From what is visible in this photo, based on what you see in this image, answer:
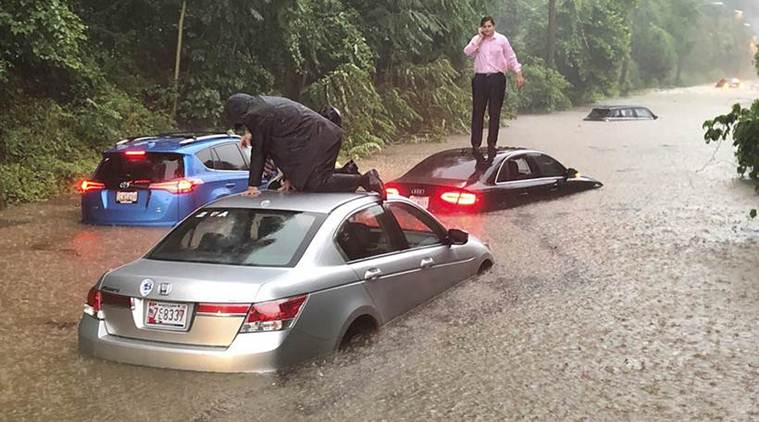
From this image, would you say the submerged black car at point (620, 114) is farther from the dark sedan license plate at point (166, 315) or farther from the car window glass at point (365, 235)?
the dark sedan license plate at point (166, 315)

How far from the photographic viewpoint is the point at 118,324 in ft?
16.4

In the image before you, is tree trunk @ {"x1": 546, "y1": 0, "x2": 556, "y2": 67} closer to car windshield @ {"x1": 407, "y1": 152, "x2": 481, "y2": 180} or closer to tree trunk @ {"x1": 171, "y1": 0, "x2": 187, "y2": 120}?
tree trunk @ {"x1": 171, "y1": 0, "x2": 187, "y2": 120}

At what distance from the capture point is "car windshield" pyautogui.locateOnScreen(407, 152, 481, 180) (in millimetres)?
10969

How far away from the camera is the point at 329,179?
21.9 ft

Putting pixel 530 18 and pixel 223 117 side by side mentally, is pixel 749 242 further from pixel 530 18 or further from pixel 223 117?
pixel 530 18

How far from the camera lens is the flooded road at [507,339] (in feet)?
15.6

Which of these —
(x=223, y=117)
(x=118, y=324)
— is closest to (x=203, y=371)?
(x=118, y=324)

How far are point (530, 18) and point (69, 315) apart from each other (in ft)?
147

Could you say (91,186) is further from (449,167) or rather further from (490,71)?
(490,71)

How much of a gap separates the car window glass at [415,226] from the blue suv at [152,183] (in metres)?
3.93

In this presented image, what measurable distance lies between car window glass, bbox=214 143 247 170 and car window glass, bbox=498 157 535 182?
11.7 feet

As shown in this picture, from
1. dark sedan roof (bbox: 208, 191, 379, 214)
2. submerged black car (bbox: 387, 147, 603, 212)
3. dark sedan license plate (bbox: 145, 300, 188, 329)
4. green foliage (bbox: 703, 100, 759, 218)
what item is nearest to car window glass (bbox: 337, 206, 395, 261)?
dark sedan roof (bbox: 208, 191, 379, 214)

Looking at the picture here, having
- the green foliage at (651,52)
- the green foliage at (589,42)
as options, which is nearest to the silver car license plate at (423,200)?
the green foliage at (589,42)

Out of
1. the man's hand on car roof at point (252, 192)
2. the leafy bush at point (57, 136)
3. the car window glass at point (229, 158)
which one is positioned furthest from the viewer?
the leafy bush at point (57, 136)
